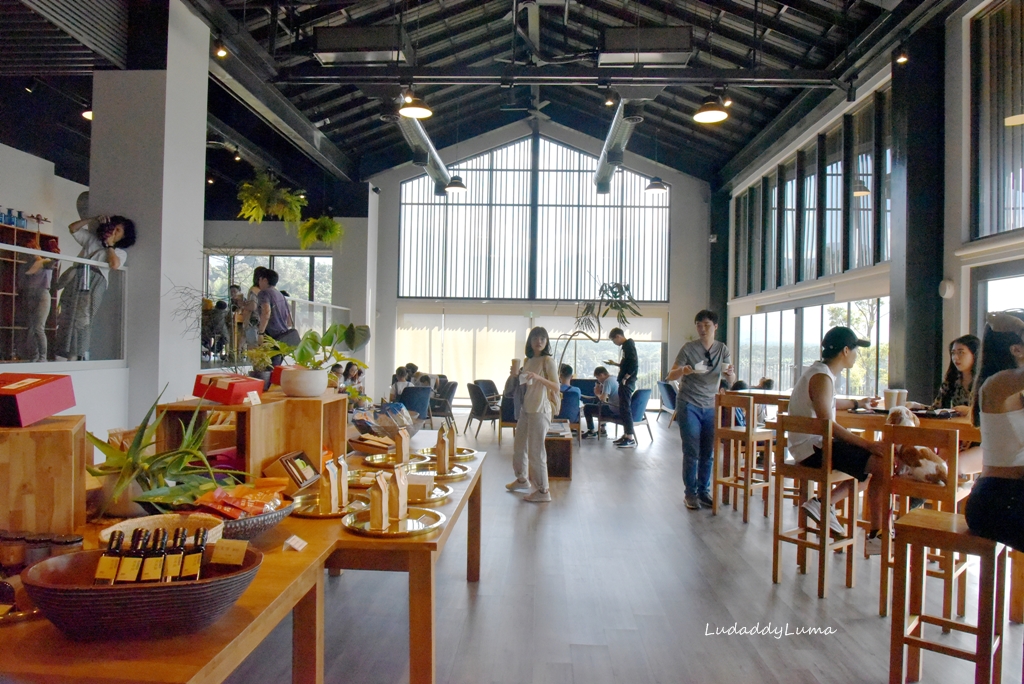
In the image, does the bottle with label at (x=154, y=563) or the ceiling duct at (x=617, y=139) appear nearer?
the bottle with label at (x=154, y=563)

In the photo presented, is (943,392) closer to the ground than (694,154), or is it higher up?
closer to the ground

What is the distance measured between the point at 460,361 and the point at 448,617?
442 inches

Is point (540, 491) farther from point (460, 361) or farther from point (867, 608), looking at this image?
point (460, 361)

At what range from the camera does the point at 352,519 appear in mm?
2244

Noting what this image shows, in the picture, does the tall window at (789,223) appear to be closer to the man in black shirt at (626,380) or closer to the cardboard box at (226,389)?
the man in black shirt at (626,380)

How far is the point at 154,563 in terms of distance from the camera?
1335 mm

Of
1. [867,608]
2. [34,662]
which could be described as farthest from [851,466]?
[34,662]

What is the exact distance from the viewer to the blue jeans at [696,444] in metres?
5.64

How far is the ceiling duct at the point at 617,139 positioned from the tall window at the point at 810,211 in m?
2.65

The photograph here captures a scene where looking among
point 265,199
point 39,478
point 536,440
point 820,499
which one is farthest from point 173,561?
point 265,199

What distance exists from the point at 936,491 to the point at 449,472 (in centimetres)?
243

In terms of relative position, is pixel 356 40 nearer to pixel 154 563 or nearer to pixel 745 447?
pixel 745 447

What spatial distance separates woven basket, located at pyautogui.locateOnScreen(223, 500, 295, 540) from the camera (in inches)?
72.4

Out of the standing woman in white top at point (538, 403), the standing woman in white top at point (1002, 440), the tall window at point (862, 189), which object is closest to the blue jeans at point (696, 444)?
the standing woman in white top at point (538, 403)
